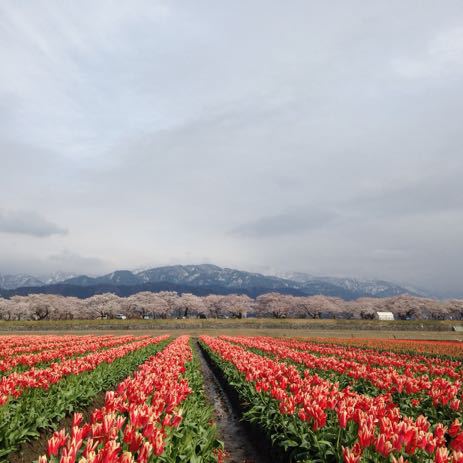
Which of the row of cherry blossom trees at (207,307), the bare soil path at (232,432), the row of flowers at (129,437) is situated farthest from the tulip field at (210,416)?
the row of cherry blossom trees at (207,307)

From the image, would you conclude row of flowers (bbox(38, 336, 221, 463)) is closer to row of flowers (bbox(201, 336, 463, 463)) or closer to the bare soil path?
row of flowers (bbox(201, 336, 463, 463))

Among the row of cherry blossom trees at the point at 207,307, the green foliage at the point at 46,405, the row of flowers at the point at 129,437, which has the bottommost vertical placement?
the row of cherry blossom trees at the point at 207,307

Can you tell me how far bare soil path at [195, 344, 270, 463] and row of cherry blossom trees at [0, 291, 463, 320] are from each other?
332 feet

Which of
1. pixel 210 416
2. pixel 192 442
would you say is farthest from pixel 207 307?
pixel 192 442

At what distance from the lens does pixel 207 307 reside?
5768 inches

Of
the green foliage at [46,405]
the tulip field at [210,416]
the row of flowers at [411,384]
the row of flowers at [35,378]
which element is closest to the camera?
the tulip field at [210,416]

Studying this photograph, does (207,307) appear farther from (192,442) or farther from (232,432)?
(192,442)

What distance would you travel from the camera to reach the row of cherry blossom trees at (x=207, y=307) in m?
122

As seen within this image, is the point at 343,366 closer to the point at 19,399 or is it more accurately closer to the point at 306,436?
the point at 306,436

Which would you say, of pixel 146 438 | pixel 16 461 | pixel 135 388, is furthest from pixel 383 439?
pixel 16 461

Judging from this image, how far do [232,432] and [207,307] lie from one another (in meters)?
138

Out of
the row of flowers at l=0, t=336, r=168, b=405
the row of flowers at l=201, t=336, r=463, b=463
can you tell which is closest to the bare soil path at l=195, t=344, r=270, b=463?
the row of flowers at l=201, t=336, r=463, b=463

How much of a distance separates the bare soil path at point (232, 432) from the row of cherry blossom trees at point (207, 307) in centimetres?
10106

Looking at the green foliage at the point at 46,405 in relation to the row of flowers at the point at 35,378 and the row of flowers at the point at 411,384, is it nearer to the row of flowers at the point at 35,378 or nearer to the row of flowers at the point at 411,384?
the row of flowers at the point at 35,378
